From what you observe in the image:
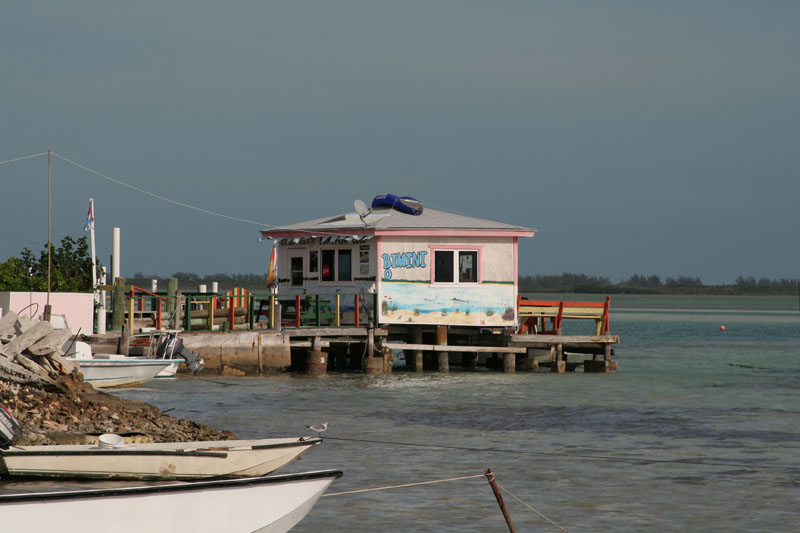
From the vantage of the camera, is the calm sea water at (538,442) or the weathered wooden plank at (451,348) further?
the weathered wooden plank at (451,348)

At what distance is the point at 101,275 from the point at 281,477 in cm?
3054

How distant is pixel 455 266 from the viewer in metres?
34.5

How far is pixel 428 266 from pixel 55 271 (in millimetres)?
11602

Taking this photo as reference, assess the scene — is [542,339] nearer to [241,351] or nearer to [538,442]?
[241,351]

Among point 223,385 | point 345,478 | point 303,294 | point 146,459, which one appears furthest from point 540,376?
point 146,459

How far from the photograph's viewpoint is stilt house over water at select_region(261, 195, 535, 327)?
112ft

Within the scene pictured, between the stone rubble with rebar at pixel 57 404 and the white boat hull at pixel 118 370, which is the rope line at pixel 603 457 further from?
the white boat hull at pixel 118 370

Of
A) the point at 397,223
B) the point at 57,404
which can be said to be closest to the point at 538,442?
the point at 57,404

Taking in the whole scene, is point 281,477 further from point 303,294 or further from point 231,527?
point 303,294

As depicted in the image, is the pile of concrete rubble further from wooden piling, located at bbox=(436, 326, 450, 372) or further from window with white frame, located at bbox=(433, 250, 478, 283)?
wooden piling, located at bbox=(436, 326, 450, 372)

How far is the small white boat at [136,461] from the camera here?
14141 millimetres

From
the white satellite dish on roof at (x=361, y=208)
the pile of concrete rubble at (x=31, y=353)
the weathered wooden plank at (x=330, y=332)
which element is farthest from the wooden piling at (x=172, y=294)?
the pile of concrete rubble at (x=31, y=353)

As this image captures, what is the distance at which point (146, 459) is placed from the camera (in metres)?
14.2

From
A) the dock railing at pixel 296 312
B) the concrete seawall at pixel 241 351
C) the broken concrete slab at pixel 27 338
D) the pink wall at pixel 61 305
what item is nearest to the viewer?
the broken concrete slab at pixel 27 338
